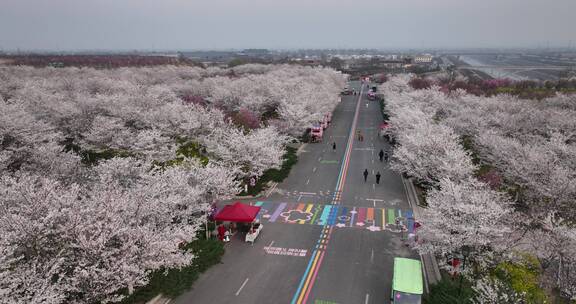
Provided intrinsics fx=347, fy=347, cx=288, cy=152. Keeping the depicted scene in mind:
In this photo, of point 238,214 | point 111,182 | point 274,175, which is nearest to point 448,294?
point 238,214

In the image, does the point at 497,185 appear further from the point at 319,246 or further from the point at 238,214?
the point at 238,214

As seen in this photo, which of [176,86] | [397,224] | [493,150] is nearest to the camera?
[397,224]

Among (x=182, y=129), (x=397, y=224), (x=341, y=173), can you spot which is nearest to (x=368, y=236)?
(x=397, y=224)

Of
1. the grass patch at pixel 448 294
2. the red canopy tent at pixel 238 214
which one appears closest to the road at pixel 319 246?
the red canopy tent at pixel 238 214

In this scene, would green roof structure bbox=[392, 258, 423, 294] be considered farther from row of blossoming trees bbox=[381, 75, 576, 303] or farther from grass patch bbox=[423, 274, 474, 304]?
row of blossoming trees bbox=[381, 75, 576, 303]

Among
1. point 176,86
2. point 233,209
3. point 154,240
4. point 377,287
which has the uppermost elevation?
point 176,86

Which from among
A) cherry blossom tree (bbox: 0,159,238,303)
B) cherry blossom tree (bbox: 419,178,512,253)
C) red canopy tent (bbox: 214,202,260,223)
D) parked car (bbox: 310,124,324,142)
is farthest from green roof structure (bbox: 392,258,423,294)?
parked car (bbox: 310,124,324,142)

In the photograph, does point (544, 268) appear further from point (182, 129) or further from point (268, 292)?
point (182, 129)
